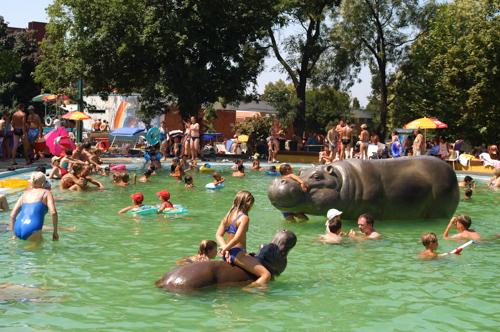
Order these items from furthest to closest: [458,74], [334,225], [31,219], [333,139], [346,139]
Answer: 1. [458,74]
2. [333,139]
3. [346,139]
4. [334,225]
5. [31,219]

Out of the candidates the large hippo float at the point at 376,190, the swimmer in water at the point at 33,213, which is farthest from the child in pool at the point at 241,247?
the large hippo float at the point at 376,190

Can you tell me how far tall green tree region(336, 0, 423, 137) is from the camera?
45.0m

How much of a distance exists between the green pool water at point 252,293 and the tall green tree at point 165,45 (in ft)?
72.2

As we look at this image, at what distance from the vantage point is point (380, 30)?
46125mm

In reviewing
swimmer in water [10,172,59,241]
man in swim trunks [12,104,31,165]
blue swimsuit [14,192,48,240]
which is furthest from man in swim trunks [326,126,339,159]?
blue swimsuit [14,192,48,240]

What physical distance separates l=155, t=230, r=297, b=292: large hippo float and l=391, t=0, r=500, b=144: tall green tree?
3382 cm

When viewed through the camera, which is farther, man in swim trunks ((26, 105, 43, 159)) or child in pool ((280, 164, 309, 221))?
man in swim trunks ((26, 105, 43, 159))

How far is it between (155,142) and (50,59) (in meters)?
13.3

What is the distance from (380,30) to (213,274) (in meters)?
40.5

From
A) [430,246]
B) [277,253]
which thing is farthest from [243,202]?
[430,246]

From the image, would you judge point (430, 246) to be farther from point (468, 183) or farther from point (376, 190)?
point (468, 183)

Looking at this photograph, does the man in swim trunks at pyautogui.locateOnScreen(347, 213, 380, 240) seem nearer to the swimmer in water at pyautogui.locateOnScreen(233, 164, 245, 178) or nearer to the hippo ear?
the hippo ear

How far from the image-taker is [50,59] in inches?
1619

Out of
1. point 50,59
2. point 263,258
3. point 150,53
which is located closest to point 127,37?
point 150,53
